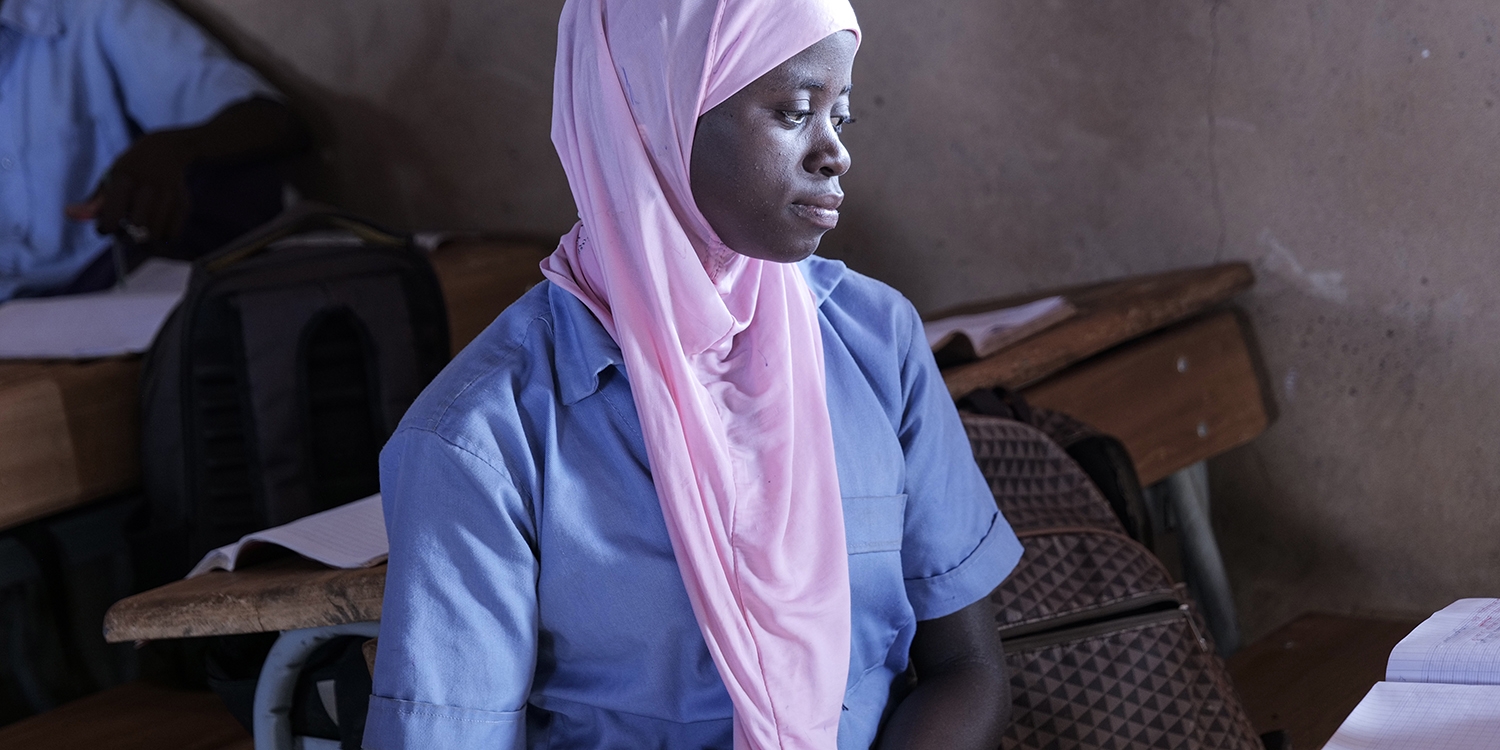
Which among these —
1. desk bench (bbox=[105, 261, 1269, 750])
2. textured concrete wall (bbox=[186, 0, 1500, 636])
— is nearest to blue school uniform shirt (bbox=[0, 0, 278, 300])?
textured concrete wall (bbox=[186, 0, 1500, 636])

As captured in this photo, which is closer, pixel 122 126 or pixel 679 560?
pixel 679 560

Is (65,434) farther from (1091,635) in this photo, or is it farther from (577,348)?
(1091,635)

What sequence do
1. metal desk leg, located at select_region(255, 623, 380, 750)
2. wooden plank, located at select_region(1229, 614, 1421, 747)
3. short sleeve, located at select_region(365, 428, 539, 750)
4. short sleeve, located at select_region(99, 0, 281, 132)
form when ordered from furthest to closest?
1. short sleeve, located at select_region(99, 0, 281, 132)
2. wooden plank, located at select_region(1229, 614, 1421, 747)
3. metal desk leg, located at select_region(255, 623, 380, 750)
4. short sleeve, located at select_region(365, 428, 539, 750)

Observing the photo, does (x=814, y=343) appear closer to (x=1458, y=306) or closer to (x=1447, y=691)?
(x=1447, y=691)

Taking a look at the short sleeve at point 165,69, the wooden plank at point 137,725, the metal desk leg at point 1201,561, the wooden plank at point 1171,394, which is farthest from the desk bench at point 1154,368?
the short sleeve at point 165,69

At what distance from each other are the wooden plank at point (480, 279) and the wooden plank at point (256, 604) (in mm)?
1143

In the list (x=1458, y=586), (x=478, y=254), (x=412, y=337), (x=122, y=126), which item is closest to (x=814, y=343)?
(x=412, y=337)

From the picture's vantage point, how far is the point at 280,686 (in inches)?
47.6

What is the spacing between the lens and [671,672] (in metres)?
0.97

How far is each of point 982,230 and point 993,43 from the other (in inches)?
11.7

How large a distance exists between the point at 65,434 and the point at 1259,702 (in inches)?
64.8

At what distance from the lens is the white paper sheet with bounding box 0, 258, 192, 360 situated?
197cm

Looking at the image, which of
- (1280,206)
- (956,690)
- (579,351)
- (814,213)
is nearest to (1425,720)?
(956,690)

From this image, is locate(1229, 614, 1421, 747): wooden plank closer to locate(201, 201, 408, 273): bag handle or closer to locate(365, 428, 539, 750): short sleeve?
locate(365, 428, 539, 750): short sleeve
